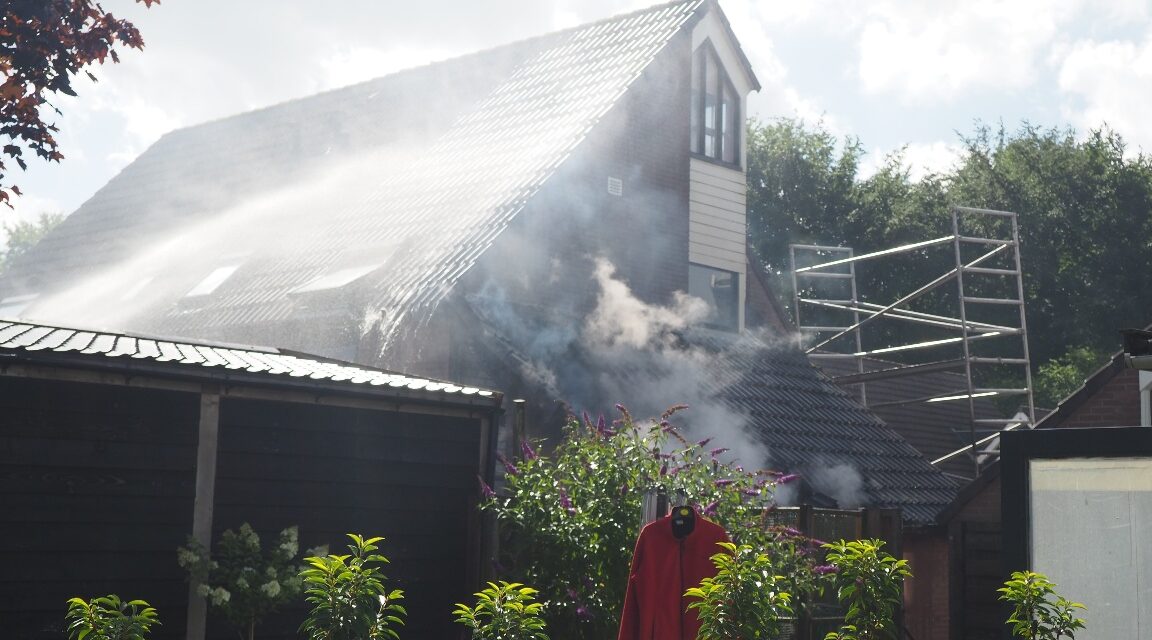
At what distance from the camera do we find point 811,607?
1130cm

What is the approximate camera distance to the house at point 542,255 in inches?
656

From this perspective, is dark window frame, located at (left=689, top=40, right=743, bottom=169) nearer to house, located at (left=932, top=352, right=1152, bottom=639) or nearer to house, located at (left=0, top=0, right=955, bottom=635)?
house, located at (left=0, top=0, right=955, bottom=635)

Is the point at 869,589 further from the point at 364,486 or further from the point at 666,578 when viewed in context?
the point at 364,486

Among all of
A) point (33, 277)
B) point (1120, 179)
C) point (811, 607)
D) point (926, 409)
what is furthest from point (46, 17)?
point (1120, 179)

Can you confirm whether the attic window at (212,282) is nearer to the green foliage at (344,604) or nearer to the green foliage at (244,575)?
the green foliage at (244,575)

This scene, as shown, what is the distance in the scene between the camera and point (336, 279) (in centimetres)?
1819

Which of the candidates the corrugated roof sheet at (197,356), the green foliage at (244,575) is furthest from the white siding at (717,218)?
the green foliage at (244,575)

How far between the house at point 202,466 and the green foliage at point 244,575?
229 mm

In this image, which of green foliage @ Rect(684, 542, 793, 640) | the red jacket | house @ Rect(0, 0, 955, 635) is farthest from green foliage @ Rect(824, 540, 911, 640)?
house @ Rect(0, 0, 955, 635)

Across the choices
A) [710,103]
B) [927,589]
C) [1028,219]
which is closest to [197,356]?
[927,589]

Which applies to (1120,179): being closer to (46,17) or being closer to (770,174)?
(770,174)

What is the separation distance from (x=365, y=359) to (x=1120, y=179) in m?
37.4

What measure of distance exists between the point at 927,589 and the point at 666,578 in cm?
895

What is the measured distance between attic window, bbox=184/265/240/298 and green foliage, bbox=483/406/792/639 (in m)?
10.6
